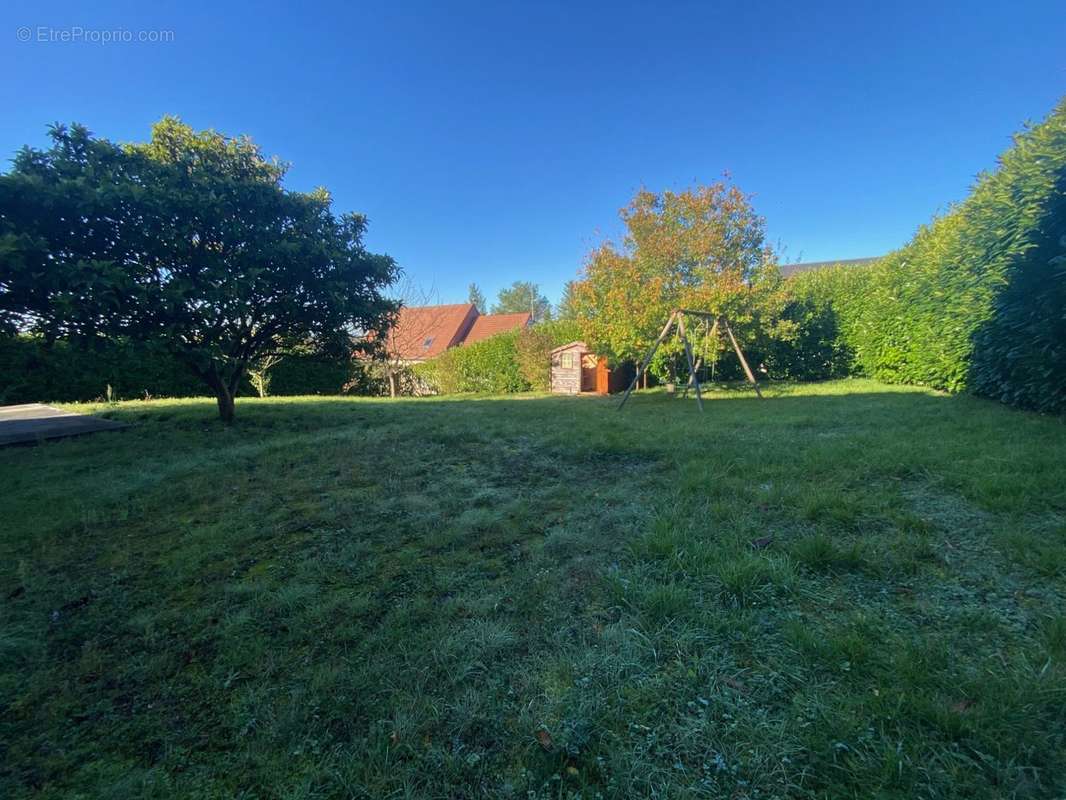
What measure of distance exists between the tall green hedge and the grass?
5.65 ft

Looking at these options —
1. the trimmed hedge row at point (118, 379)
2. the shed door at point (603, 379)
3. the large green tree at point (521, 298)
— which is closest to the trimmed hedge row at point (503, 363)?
the shed door at point (603, 379)

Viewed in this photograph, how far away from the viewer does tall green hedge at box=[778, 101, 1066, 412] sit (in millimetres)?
4711

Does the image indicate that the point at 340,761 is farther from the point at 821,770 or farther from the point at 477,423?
the point at 477,423

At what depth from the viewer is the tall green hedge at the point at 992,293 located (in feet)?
15.5

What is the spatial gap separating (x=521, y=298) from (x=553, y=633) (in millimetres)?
56393

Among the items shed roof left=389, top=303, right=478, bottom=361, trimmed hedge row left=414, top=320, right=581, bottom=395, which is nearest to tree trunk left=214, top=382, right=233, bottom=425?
trimmed hedge row left=414, top=320, right=581, bottom=395

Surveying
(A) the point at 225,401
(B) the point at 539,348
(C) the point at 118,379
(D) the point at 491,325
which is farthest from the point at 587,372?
(C) the point at 118,379

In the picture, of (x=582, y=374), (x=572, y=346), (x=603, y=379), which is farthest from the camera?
(x=572, y=346)

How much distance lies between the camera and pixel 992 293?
604cm

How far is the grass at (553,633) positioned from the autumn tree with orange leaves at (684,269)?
647 centimetres

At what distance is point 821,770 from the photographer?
48.6 inches

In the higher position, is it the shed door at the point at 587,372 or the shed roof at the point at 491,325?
the shed roof at the point at 491,325

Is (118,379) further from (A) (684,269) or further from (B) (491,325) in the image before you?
(B) (491,325)

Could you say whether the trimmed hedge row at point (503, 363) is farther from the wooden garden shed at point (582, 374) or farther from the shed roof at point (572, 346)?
the wooden garden shed at point (582, 374)
